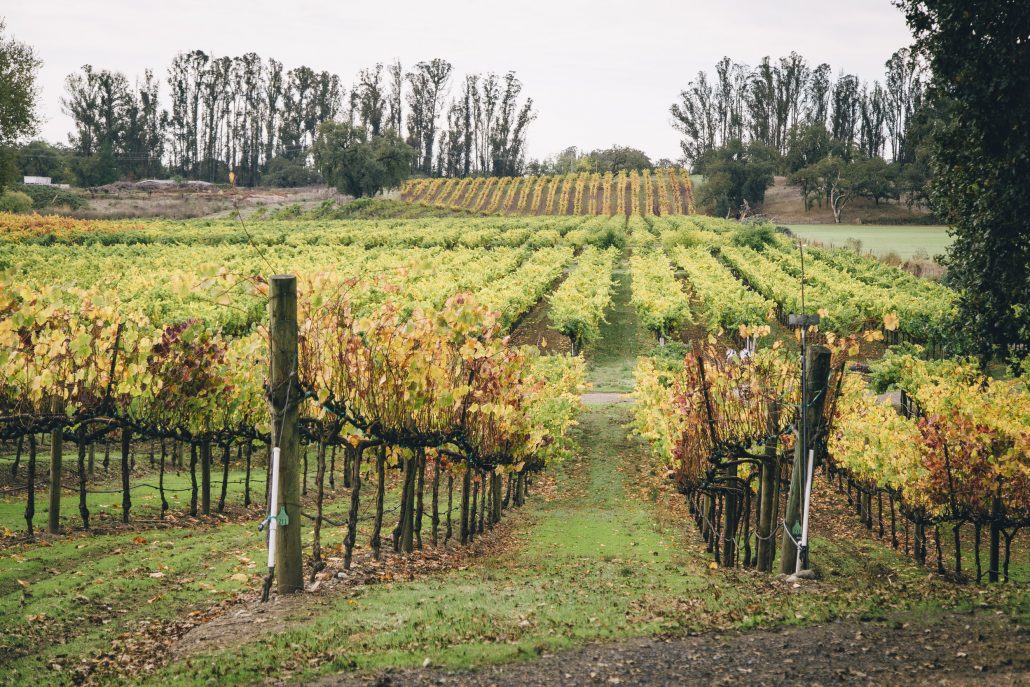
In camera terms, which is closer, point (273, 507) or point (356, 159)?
point (273, 507)

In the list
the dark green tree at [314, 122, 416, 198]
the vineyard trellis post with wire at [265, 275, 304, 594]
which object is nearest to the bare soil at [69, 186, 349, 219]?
the dark green tree at [314, 122, 416, 198]

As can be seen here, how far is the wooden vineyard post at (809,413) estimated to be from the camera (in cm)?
1026

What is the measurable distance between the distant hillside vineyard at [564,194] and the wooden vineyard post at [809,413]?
84137 millimetres

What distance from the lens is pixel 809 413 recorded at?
34.1ft

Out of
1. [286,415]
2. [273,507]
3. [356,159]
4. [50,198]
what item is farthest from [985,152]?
[50,198]

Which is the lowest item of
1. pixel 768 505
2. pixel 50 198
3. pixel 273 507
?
pixel 768 505

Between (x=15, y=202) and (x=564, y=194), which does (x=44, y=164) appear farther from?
(x=564, y=194)

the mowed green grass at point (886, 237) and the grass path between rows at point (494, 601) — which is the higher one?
the mowed green grass at point (886, 237)

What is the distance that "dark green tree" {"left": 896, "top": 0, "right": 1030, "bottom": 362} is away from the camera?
1834 centimetres

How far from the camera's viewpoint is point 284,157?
12706 cm

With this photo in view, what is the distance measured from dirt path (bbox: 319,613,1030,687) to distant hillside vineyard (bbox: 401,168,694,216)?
86369 millimetres

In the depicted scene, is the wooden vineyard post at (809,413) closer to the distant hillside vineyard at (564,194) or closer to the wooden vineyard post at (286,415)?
the wooden vineyard post at (286,415)

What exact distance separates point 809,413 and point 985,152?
41.0ft

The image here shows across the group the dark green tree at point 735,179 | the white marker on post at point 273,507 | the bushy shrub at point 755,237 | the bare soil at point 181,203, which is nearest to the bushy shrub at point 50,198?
the bare soil at point 181,203
